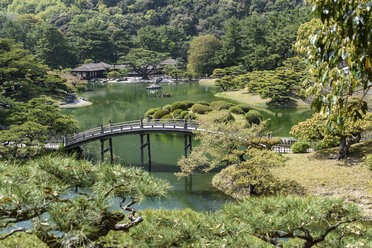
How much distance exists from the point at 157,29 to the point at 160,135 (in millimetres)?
62704

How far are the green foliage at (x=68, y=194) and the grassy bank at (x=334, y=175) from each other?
1181 cm

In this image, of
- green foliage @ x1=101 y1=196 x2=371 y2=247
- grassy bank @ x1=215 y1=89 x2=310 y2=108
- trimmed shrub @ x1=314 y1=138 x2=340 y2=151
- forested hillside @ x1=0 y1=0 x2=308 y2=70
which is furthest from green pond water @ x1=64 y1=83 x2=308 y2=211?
forested hillside @ x1=0 y1=0 x2=308 y2=70

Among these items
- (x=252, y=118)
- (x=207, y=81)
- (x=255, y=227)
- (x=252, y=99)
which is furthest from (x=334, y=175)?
(x=207, y=81)

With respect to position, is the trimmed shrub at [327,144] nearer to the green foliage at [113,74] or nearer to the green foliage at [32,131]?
the green foliage at [32,131]

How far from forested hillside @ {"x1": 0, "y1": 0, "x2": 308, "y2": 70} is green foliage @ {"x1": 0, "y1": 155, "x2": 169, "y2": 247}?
51.6m

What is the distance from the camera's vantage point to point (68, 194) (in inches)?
222

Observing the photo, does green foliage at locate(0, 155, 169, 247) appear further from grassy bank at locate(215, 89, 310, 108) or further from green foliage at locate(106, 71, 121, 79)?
green foliage at locate(106, 71, 121, 79)

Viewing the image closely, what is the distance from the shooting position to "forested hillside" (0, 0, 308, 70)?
60.3 m

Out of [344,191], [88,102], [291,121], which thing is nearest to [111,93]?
[88,102]

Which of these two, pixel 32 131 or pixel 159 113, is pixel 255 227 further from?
pixel 159 113

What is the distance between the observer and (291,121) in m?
33.8

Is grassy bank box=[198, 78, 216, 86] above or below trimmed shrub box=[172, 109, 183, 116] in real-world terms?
above

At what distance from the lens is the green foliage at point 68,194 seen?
495cm

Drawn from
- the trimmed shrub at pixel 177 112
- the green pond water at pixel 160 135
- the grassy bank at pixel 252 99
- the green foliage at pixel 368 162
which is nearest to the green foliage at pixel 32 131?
the green pond water at pixel 160 135
